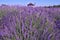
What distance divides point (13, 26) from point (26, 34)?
1.10 feet

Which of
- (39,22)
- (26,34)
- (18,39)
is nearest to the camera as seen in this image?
(18,39)

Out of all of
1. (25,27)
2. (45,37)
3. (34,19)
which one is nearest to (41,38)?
(45,37)

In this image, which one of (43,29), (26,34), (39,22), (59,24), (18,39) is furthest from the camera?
(59,24)

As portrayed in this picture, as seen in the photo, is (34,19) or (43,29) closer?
(43,29)

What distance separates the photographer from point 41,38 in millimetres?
2328

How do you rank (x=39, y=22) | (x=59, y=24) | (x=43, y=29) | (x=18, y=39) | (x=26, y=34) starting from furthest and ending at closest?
1. (x=59, y=24)
2. (x=39, y=22)
3. (x=43, y=29)
4. (x=26, y=34)
5. (x=18, y=39)

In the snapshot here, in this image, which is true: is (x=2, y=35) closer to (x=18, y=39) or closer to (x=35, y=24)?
(x=18, y=39)

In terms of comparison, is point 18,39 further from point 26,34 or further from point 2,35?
point 2,35

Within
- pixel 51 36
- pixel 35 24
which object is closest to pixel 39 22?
pixel 35 24

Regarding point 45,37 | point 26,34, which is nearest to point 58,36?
point 45,37

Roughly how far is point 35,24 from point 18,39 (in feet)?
1.91

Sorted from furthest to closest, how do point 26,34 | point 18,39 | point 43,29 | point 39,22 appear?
1. point 39,22
2. point 43,29
3. point 26,34
4. point 18,39

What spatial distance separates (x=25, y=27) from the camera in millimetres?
2633

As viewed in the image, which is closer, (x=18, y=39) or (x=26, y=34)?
(x=18, y=39)
